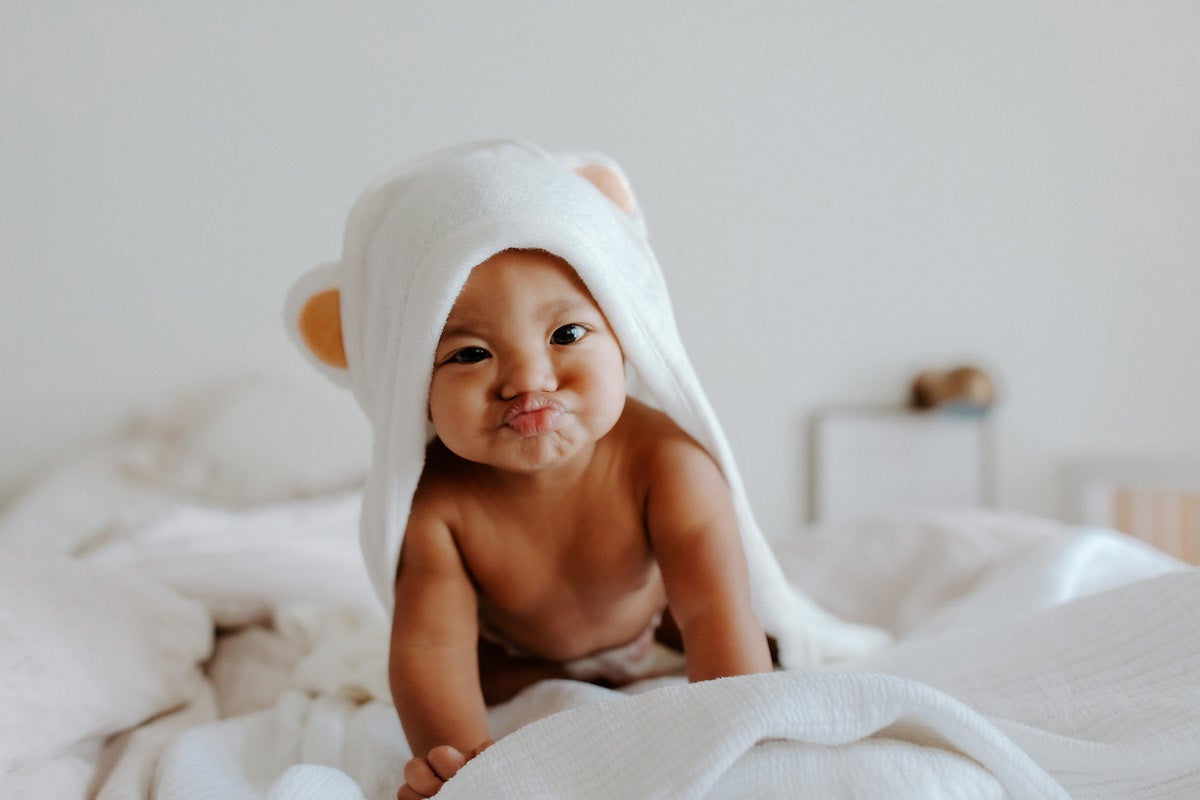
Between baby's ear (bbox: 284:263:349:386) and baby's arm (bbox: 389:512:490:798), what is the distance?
0.56ft

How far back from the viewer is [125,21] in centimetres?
173

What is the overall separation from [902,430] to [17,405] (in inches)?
59.2

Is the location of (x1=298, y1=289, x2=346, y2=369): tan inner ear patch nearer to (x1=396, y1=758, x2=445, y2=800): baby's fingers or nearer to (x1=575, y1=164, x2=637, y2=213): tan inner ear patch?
(x1=575, y1=164, x2=637, y2=213): tan inner ear patch

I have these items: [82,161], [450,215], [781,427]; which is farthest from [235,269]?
[450,215]

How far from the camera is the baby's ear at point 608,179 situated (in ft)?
3.05

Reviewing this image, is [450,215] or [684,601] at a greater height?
[450,215]

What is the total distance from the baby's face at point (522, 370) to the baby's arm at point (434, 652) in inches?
4.5

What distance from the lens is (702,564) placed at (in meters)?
0.80

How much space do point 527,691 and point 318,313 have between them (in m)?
0.35

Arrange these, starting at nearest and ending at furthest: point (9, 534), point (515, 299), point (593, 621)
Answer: point (515, 299), point (593, 621), point (9, 534)

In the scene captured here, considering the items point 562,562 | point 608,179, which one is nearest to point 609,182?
point 608,179

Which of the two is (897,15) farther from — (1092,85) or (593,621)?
(593,621)

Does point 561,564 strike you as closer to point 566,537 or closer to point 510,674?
point 566,537

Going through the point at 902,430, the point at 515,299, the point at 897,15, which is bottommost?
the point at 902,430
